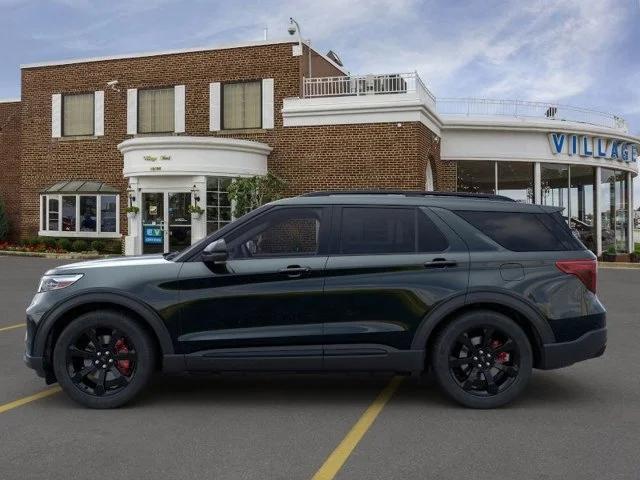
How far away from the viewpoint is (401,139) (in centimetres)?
2184

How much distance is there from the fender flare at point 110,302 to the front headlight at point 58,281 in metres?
0.15

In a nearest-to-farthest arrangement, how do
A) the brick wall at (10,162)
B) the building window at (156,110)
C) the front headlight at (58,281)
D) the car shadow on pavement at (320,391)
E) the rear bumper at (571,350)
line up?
the rear bumper at (571,350)
the front headlight at (58,281)
the car shadow on pavement at (320,391)
the building window at (156,110)
the brick wall at (10,162)

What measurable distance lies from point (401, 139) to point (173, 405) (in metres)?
17.3

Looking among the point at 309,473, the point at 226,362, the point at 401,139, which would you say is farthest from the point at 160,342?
the point at 401,139

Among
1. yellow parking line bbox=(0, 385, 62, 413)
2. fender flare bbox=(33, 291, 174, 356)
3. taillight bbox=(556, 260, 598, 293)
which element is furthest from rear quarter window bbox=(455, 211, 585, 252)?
yellow parking line bbox=(0, 385, 62, 413)

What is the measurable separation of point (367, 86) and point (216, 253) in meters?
18.0

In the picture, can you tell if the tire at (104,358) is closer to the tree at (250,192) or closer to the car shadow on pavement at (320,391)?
the car shadow on pavement at (320,391)

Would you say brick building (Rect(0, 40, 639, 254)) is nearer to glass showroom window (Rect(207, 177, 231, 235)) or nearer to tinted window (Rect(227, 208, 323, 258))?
glass showroom window (Rect(207, 177, 231, 235))

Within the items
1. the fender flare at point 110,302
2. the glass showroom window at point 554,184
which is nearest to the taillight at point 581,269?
the fender flare at point 110,302

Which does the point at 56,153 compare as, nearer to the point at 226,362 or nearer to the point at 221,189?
the point at 221,189

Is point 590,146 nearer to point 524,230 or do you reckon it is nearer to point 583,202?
point 583,202

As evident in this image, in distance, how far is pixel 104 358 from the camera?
17.9 ft

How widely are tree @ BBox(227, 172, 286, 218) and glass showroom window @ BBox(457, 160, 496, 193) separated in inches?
305

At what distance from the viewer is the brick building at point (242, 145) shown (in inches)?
870
